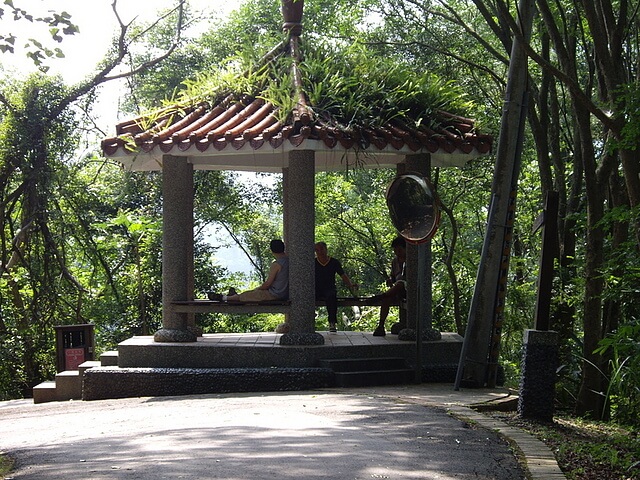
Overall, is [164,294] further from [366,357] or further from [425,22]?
[425,22]

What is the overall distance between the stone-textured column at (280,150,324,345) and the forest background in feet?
4.45

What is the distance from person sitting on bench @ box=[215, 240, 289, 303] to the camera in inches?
481

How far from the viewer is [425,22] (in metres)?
17.9

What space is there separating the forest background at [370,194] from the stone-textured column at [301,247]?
1357 mm

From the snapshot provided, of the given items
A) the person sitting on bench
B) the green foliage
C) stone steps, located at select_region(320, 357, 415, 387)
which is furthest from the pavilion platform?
the green foliage

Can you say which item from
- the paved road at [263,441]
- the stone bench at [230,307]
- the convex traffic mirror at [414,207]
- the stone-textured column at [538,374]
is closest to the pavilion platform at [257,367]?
the stone bench at [230,307]

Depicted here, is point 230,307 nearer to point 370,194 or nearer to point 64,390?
point 64,390

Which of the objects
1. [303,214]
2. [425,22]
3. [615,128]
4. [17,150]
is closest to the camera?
[615,128]

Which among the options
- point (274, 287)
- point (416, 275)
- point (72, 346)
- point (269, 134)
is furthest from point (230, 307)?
point (72, 346)

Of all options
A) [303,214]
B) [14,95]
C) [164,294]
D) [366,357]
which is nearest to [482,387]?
[366,357]

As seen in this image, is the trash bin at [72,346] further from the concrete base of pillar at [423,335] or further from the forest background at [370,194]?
the concrete base of pillar at [423,335]

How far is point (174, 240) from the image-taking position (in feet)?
40.5

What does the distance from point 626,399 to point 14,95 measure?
36.6 ft

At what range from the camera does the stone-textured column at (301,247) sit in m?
11.8
